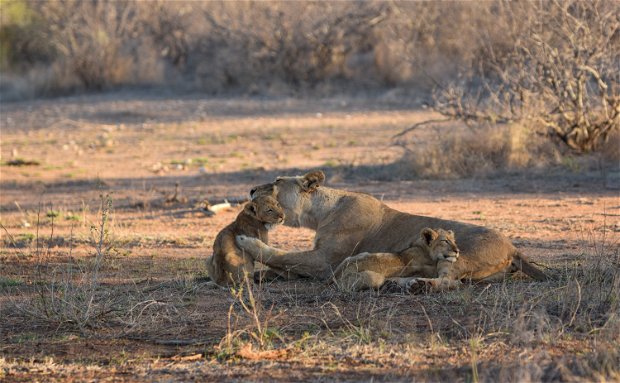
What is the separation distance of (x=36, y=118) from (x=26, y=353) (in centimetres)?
1954

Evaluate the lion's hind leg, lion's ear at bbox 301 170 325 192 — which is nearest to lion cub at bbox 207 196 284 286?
lion's ear at bbox 301 170 325 192

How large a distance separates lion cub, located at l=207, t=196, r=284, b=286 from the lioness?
93mm

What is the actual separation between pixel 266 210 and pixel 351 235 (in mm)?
662

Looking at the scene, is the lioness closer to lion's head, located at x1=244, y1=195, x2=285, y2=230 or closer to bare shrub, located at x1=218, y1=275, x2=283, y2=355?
lion's head, located at x1=244, y1=195, x2=285, y2=230

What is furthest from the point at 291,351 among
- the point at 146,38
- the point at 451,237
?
the point at 146,38

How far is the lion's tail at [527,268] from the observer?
6.71 meters

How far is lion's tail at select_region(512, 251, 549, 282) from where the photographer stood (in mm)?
6707

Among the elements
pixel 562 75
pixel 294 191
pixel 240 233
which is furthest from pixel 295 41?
pixel 240 233

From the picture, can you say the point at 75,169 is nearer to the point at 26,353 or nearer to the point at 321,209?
the point at 321,209

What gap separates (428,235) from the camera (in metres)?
6.55

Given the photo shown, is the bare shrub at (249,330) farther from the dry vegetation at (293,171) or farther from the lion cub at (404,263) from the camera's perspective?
the lion cub at (404,263)

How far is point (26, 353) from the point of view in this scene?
18.0 feet

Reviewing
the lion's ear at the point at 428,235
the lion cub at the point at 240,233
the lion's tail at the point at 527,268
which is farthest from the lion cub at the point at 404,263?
the lion cub at the point at 240,233

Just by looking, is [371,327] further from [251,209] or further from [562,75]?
[562,75]
